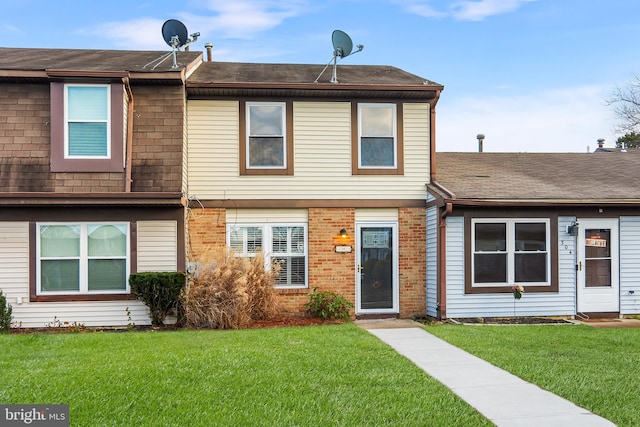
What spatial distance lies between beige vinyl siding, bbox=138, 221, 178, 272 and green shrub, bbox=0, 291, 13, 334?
2506 mm

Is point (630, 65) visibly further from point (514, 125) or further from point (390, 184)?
point (390, 184)

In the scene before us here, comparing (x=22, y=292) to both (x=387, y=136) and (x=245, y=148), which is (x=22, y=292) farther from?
(x=387, y=136)

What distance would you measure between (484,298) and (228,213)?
5.62 m

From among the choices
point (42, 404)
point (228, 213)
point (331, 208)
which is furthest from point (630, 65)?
point (42, 404)

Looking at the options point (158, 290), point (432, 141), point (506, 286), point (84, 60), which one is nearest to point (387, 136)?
point (432, 141)

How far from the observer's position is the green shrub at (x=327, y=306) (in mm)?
11781

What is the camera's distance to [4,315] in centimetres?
1071

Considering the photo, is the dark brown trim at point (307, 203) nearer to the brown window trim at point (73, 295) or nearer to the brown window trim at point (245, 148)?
the brown window trim at point (245, 148)

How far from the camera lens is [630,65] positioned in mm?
24250

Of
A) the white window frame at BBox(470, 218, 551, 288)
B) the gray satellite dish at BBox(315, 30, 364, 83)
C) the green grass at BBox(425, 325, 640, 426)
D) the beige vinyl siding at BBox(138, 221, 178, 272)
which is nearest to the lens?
the green grass at BBox(425, 325, 640, 426)

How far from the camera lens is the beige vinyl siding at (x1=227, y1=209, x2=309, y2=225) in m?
12.2

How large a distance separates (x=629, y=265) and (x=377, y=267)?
5.36 metres

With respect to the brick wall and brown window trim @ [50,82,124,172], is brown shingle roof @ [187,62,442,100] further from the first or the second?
the brick wall

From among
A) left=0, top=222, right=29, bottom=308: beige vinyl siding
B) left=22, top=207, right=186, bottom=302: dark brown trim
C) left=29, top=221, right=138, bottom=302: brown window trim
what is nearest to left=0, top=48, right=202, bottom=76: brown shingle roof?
left=22, top=207, right=186, bottom=302: dark brown trim
